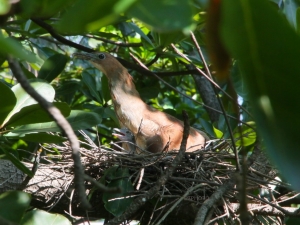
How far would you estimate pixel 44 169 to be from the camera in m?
3.06

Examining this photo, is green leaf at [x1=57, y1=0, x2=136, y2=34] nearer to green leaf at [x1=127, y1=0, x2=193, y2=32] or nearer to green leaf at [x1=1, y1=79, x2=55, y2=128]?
green leaf at [x1=127, y1=0, x2=193, y2=32]

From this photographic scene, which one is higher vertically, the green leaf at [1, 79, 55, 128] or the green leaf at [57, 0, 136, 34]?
the green leaf at [57, 0, 136, 34]

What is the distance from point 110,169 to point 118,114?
53.8 inches

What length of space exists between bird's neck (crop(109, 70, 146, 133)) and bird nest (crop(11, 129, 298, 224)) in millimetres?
853

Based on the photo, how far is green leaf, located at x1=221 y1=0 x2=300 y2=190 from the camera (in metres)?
0.60

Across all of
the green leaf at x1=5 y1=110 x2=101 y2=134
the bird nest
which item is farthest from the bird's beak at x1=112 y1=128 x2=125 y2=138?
the green leaf at x1=5 y1=110 x2=101 y2=134

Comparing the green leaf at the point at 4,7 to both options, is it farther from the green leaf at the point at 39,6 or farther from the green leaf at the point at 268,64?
the green leaf at the point at 268,64

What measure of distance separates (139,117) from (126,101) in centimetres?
23

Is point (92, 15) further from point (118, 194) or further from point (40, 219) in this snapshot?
point (118, 194)

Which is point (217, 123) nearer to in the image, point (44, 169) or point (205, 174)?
point (205, 174)

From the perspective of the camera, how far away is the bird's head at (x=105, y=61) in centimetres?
465

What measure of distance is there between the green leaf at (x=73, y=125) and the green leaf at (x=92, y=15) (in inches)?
66.1

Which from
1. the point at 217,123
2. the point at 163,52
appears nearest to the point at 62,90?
the point at 163,52

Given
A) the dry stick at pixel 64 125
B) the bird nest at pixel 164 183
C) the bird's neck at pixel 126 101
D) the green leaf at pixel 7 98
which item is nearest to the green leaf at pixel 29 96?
the green leaf at pixel 7 98
